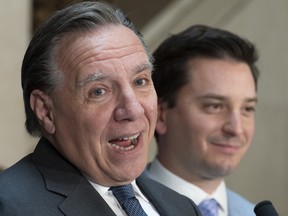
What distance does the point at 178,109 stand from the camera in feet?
10.4

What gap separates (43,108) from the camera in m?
2.14

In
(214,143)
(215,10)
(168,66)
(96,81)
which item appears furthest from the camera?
(215,10)

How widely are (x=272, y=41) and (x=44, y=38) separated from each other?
3.46 m

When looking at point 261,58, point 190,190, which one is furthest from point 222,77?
point 261,58

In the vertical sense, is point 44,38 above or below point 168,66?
above

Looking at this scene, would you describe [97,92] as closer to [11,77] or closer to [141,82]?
[141,82]

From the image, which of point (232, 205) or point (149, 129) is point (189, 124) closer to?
point (232, 205)

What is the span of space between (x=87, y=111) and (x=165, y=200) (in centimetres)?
36

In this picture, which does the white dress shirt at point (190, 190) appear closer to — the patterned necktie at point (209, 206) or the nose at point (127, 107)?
the patterned necktie at point (209, 206)

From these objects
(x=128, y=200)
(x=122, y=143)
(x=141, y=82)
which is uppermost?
(x=141, y=82)

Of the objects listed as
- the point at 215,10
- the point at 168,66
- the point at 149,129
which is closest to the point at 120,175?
the point at 149,129

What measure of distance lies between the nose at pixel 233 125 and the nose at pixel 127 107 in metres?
1.02

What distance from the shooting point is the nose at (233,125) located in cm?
305

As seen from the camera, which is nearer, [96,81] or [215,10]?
[96,81]
